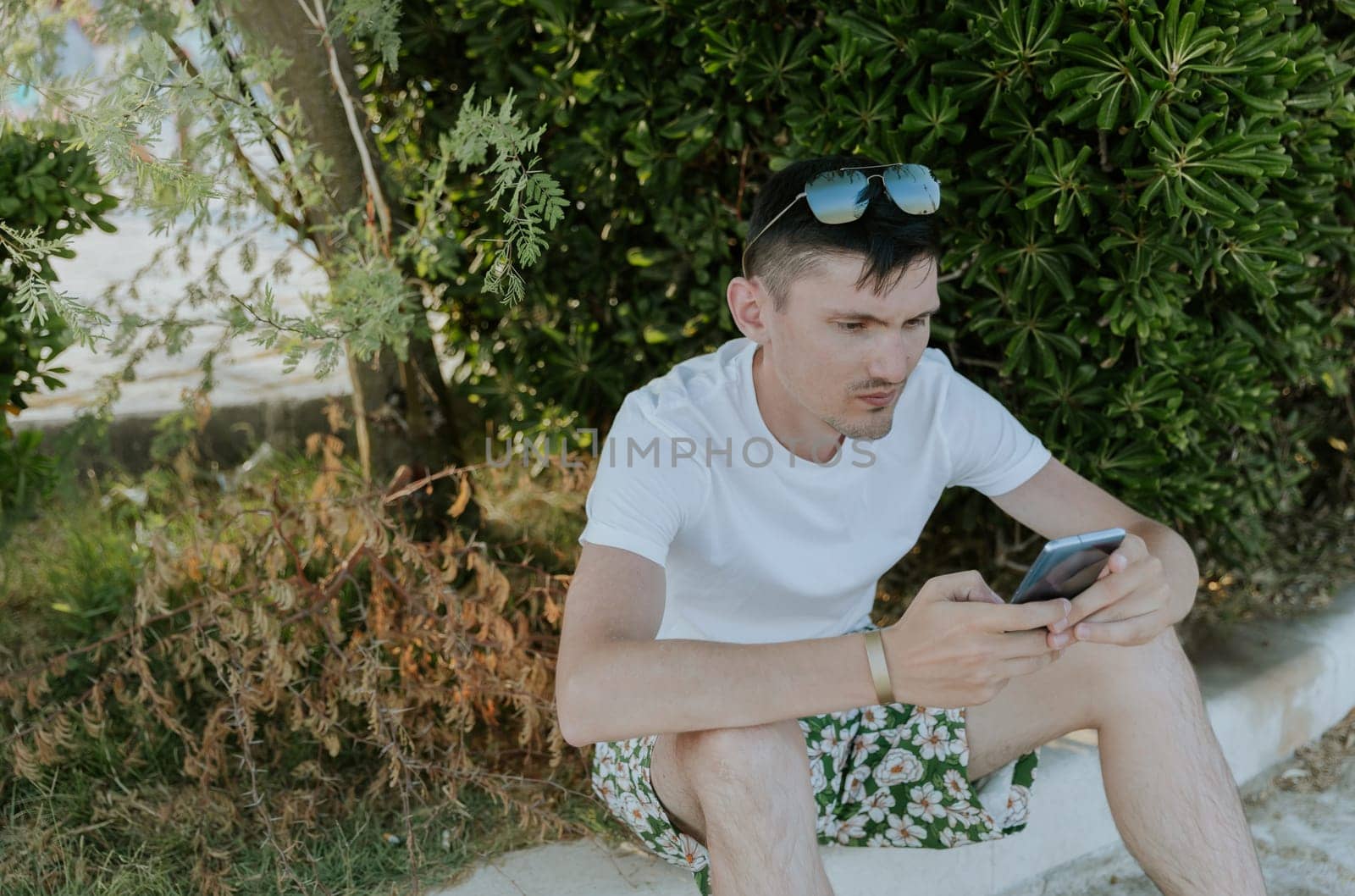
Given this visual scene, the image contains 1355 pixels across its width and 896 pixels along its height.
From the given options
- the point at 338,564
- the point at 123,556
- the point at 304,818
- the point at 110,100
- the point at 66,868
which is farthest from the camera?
the point at 123,556

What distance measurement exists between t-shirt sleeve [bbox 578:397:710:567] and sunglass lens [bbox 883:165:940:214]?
1.91 ft

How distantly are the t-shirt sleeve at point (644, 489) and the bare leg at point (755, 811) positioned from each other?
352 millimetres

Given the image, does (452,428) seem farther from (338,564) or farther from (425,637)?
(425,637)

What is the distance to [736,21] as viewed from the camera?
2904 mm

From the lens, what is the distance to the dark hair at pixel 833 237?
225 centimetres

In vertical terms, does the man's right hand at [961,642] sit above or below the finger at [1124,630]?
above

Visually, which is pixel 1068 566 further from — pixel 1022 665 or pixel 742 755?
pixel 742 755

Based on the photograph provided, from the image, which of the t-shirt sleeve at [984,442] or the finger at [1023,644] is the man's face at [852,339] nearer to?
the t-shirt sleeve at [984,442]

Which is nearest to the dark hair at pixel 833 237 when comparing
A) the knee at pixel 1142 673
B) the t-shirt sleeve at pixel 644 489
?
the t-shirt sleeve at pixel 644 489

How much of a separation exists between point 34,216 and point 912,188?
6.10 feet

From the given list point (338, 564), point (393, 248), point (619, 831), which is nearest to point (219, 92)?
point (393, 248)

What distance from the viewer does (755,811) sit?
2.00 metres

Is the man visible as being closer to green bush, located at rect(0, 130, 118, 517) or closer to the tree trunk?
the tree trunk

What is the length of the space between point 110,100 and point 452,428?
164cm
